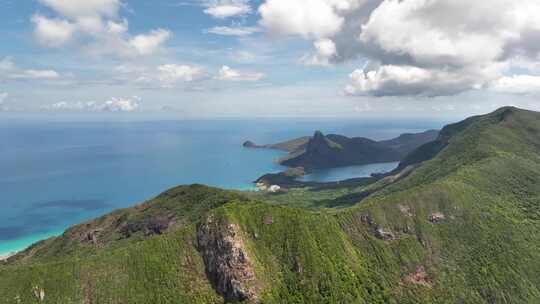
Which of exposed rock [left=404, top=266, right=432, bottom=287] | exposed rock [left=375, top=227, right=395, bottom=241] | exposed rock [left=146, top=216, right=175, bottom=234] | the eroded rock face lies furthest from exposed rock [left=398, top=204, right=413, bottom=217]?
exposed rock [left=146, top=216, right=175, bottom=234]

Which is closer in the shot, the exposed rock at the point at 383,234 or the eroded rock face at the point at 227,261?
the eroded rock face at the point at 227,261

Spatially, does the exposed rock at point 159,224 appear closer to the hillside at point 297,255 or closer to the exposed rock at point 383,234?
the hillside at point 297,255

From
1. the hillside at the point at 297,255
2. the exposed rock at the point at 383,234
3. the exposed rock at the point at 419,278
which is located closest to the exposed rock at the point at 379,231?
the exposed rock at the point at 383,234

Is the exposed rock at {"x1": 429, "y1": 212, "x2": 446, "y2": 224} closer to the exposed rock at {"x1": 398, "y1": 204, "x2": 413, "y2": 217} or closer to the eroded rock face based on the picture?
the exposed rock at {"x1": 398, "y1": 204, "x2": 413, "y2": 217}

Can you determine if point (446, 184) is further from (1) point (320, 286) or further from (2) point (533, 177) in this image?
(1) point (320, 286)

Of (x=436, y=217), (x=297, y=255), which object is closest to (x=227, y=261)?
(x=297, y=255)

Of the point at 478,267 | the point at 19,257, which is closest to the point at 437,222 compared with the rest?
the point at 478,267
